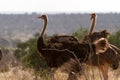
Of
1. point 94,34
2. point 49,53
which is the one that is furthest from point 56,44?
point 94,34

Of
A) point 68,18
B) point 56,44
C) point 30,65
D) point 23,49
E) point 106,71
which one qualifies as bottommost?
point 68,18

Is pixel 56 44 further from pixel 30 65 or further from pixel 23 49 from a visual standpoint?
pixel 23 49

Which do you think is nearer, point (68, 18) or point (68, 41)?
point (68, 41)

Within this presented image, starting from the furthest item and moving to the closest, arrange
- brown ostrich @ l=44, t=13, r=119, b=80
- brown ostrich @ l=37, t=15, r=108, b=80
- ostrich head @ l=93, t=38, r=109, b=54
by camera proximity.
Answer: brown ostrich @ l=44, t=13, r=119, b=80 → brown ostrich @ l=37, t=15, r=108, b=80 → ostrich head @ l=93, t=38, r=109, b=54

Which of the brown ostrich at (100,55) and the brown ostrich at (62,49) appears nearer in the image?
the brown ostrich at (62,49)

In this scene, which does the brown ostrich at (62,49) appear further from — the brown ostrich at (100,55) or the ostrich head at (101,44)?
the ostrich head at (101,44)

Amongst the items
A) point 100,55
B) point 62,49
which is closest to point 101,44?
point 62,49

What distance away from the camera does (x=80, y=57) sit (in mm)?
7719

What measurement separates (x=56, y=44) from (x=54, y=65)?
34 centimetres

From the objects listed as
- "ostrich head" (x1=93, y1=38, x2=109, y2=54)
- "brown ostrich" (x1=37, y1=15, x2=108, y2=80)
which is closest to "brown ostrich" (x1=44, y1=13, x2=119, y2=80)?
"brown ostrich" (x1=37, y1=15, x2=108, y2=80)

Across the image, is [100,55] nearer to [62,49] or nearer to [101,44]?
[62,49]

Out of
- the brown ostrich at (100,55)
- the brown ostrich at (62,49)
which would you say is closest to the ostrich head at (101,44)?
the brown ostrich at (62,49)

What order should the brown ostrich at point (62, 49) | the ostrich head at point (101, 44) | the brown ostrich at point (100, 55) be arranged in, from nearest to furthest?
the ostrich head at point (101, 44) < the brown ostrich at point (62, 49) < the brown ostrich at point (100, 55)

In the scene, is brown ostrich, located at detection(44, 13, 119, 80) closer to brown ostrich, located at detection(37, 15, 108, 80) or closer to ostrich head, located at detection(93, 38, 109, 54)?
brown ostrich, located at detection(37, 15, 108, 80)
